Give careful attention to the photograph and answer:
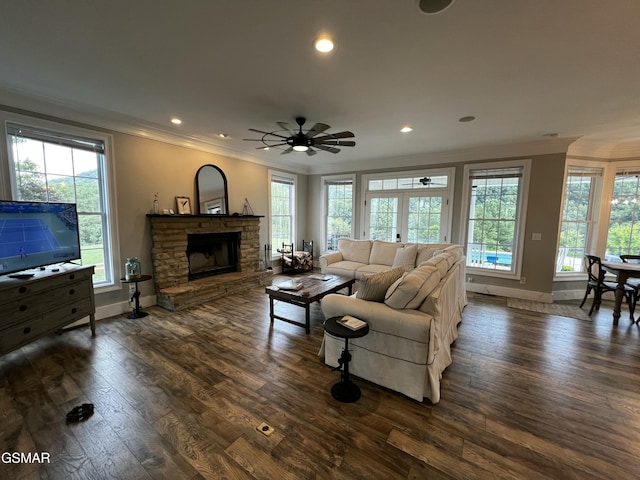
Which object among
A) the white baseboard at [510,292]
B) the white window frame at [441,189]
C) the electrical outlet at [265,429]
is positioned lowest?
the electrical outlet at [265,429]

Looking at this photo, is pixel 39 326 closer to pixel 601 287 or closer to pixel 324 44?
pixel 324 44

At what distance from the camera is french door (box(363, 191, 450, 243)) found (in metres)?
5.47

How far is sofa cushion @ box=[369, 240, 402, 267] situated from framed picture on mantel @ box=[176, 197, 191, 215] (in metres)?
3.49

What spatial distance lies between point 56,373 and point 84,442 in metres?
1.14

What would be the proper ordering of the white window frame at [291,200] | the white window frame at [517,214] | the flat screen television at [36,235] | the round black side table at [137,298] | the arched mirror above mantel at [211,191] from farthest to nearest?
the white window frame at [291,200] → the arched mirror above mantel at [211,191] → the white window frame at [517,214] → the round black side table at [137,298] → the flat screen television at [36,235]

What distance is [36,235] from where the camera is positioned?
8.89 ft

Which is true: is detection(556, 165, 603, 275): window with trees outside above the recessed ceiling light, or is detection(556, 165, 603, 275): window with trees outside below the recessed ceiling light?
below

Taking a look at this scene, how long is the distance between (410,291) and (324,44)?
203 centimetres

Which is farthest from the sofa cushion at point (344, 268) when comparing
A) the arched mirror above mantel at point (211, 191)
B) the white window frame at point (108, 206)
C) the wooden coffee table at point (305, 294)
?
the white window frame at point (108, 206)

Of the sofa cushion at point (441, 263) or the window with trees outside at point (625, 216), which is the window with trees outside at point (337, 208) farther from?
the window with trees outside at point (625, 216)

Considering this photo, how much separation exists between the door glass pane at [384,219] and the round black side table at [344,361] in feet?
13.7

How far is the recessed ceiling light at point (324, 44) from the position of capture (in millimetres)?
1916

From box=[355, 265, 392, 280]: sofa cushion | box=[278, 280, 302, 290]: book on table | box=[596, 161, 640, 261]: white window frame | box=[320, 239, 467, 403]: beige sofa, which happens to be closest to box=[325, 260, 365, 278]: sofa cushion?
box=[355, 265, 392, 280]: sofa cushion

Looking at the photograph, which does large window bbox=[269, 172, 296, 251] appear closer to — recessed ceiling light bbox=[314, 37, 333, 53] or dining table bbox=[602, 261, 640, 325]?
recessed ceiling light bbox=[314, 37, 333, 53]
